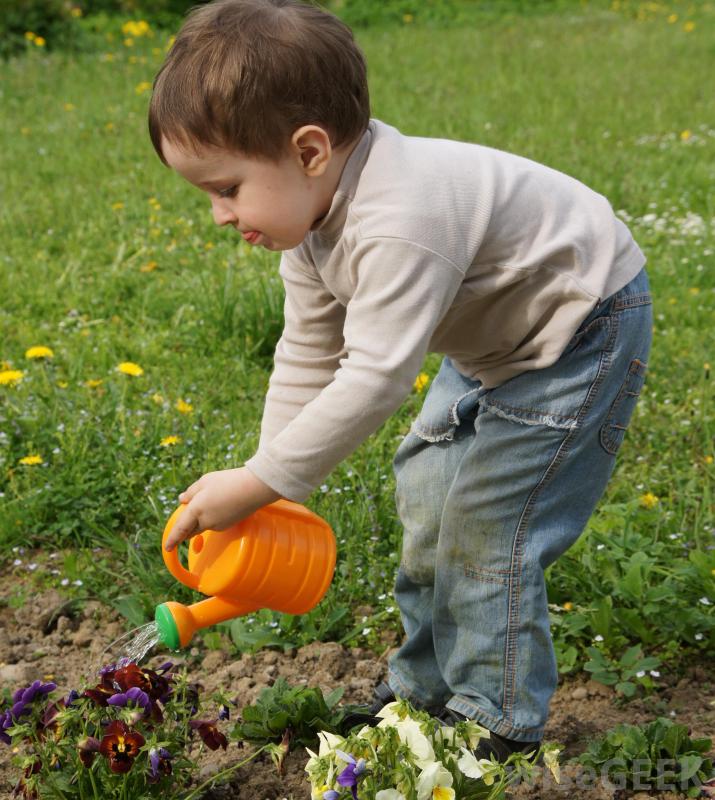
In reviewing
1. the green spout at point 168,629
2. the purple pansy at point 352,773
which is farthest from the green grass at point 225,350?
the purple pansy at point 352,773

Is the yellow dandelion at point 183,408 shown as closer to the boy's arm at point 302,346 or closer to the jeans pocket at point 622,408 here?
the boy's arm at point 302,346

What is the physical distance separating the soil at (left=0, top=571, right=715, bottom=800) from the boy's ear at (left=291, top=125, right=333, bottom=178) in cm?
109

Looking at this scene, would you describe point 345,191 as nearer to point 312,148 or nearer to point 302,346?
point 312,148

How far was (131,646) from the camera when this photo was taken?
2.38 metres

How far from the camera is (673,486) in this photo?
297 centimetres

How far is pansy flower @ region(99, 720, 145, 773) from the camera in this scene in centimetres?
167

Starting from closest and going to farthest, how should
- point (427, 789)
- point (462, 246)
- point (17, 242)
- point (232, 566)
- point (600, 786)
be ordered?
point (427, 789) < point (462, 246) < point (232, 566) < point (600, 786) < point (17, 242)

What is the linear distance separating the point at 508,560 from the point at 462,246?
0.59 m

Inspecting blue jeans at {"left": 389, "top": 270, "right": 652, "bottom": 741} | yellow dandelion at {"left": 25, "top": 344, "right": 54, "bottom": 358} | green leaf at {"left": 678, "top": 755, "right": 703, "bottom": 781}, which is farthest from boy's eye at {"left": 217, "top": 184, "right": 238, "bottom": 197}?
yellow dandelion at {"left": 25, "top": 344, "right": 54, "bottom": 358}

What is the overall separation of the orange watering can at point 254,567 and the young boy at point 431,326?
11 centimetres

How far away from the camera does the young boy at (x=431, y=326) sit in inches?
66.1

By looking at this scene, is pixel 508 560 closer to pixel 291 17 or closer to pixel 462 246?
pixel 462 246

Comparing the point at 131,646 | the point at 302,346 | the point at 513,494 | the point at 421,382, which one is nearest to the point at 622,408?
the point at 513,494

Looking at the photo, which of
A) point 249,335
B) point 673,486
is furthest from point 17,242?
point 673,486
